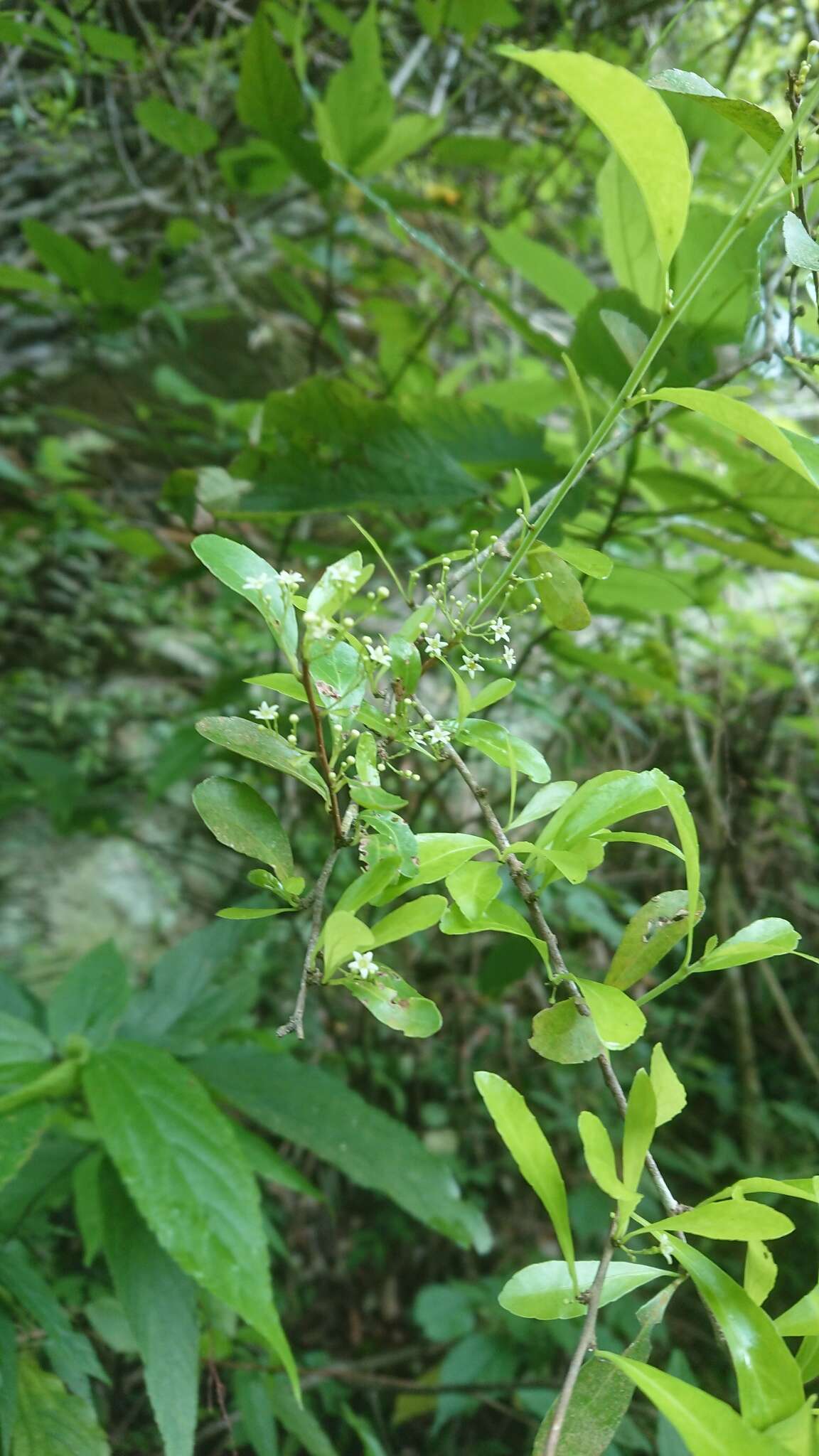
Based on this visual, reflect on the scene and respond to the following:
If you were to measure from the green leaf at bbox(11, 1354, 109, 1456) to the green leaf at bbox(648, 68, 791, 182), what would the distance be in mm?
792

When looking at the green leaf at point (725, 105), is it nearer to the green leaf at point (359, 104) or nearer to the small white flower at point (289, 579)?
the small white flower at point (289, 579)

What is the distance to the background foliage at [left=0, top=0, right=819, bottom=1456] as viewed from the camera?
694 mm

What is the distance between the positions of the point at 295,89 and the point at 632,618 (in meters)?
0.61

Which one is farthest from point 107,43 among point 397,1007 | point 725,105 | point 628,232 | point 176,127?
point 397,1007

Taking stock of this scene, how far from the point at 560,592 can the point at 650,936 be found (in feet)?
0.48

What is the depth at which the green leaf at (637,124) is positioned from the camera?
0.29 m

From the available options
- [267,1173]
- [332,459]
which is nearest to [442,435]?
[332,459]

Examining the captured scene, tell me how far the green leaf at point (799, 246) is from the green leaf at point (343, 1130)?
2.35 feet

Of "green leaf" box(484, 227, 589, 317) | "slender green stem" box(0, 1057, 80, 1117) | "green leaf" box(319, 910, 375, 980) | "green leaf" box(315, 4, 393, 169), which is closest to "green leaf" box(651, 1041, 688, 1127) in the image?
"green leaf" box(319, 910, 375, 980)

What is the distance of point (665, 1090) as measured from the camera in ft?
1.10

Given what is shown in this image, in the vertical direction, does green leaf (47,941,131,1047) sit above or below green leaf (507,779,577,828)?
below

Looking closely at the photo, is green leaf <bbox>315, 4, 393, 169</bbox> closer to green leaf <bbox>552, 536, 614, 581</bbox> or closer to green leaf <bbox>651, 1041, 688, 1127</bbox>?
green leaf <bbox>552, 536, 614, 581</bbox>

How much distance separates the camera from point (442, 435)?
77 centimetres

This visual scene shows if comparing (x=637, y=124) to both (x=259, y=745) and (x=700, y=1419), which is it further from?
(x=700, y=1419)
